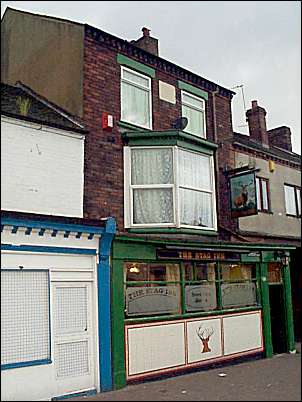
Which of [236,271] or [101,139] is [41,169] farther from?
[236,271]

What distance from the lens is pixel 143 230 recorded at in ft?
35.7

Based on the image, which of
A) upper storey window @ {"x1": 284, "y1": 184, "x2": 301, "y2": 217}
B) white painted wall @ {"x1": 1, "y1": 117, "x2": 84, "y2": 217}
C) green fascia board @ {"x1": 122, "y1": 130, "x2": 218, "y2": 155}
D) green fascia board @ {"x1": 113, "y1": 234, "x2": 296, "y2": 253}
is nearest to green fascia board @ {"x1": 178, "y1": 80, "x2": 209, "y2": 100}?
green fascia board @ {"x1": 122, "y1": 130, "x2": 218, "y2": 155}

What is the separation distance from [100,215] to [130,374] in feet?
10.8

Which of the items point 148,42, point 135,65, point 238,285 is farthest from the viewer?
point 148,42

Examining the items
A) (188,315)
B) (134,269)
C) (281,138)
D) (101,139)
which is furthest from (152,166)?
(281,138)

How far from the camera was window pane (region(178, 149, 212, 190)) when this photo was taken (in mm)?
11609

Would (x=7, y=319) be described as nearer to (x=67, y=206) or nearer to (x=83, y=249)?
(x=83, y=249)

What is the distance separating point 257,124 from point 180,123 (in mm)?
6588

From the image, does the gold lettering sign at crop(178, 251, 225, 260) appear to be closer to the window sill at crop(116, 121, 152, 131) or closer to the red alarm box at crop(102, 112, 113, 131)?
the window sill at crop(116, 121, 152, 131)

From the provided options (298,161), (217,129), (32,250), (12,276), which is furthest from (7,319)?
(298,161)

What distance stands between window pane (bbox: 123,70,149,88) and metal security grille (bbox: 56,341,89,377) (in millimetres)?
6402

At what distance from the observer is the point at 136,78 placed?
12.1 metres

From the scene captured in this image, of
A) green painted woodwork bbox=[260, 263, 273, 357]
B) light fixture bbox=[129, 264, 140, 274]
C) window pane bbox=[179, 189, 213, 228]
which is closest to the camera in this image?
light fixture bbox=[129, 264, 140, 274]

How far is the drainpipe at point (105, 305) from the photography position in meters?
9.19
